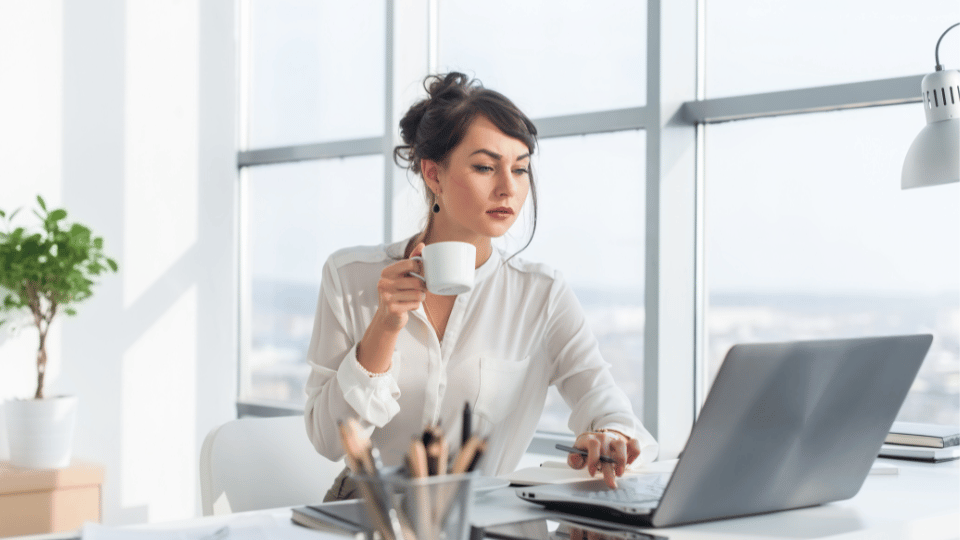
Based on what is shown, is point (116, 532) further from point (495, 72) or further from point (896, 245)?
point (495, 72)

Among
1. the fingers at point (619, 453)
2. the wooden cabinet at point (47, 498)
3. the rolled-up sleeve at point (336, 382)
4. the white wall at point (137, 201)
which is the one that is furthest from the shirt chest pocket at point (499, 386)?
the white wall at point (137, 201)

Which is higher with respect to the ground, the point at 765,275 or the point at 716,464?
the point at 765,275

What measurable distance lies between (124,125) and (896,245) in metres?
2.77

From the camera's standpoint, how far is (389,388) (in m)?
1.51

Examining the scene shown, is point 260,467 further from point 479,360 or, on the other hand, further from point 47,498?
point 47,498

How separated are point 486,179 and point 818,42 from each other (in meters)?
1.20

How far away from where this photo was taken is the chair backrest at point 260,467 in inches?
59.7

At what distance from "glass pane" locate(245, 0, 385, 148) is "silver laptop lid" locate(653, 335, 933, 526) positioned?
8.55 feet

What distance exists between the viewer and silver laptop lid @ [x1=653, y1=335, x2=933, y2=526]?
3.03 feet

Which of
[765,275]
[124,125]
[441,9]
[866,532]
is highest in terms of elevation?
[441,9]

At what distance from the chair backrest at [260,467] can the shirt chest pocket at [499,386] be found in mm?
319

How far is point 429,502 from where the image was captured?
68 cm

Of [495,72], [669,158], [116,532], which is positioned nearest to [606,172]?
[669,158]

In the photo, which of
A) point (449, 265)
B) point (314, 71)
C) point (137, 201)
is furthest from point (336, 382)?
point (314, 71)
